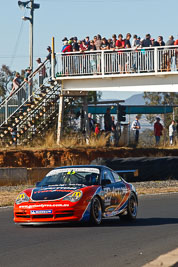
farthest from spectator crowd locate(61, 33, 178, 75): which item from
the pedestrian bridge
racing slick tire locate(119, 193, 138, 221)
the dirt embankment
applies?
racing slick tire locate(119, 193, 138, 221)

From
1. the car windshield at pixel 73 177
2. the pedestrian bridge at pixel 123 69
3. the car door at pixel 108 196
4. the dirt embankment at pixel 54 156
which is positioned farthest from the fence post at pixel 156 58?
the car windshield at pixel 73 177

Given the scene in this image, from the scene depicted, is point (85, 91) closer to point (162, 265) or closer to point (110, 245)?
point (110, 245)

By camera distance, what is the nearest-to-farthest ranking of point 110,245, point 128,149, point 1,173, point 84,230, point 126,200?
point 110,245 < point 84,230 < point 126,200 < point 1,173 < point 128,149

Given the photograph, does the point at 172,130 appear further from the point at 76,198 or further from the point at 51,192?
the point at 76,198

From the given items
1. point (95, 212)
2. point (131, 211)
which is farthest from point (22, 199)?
point (131, 211)

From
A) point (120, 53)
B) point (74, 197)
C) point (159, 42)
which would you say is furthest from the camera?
point (120, 53)

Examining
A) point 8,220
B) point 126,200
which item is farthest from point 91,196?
point 8,220

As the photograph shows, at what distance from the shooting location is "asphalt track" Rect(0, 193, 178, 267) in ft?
30.5

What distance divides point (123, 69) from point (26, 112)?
6.15m

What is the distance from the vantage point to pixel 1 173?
28031mm

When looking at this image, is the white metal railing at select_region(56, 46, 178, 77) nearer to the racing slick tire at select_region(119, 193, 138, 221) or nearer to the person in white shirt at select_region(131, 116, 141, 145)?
the person in white shirt at select_region(131, 116, 141, 145)

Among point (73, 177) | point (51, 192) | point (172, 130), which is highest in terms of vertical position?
point (172, 130)

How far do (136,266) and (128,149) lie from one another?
88.1 feet

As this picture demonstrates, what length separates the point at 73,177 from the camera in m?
14.6
